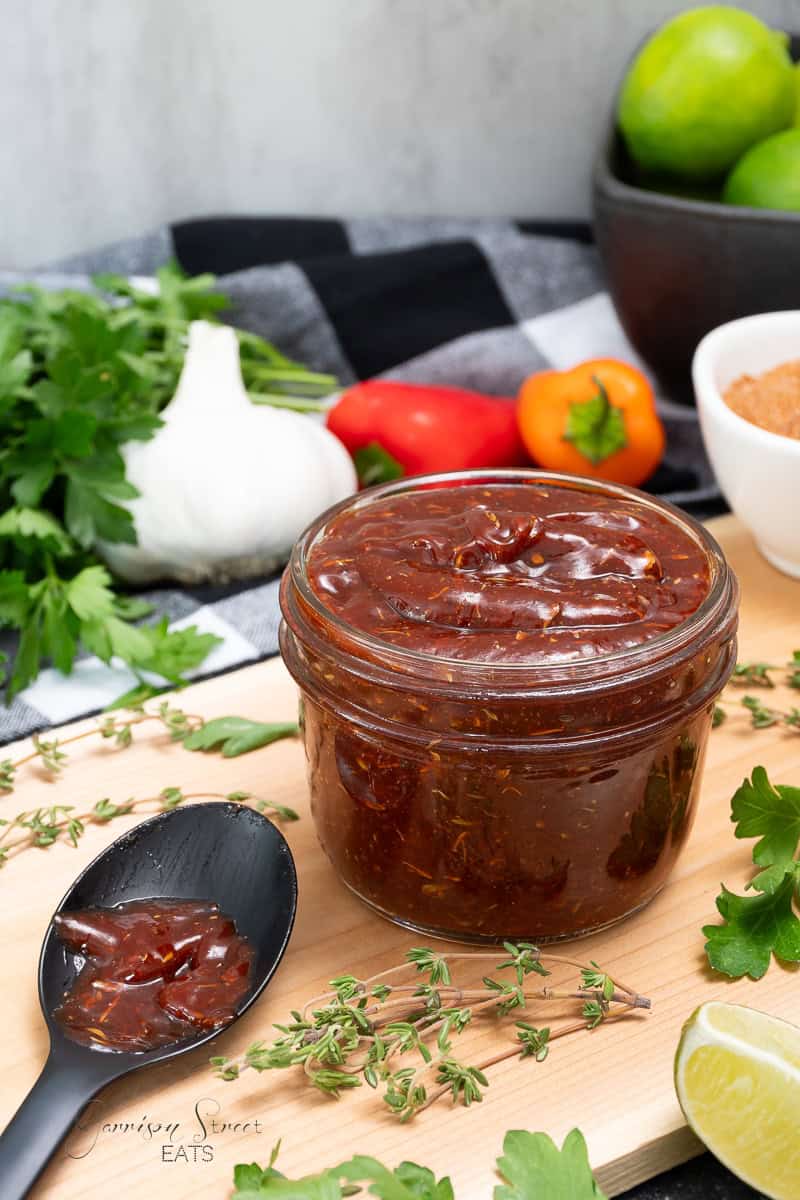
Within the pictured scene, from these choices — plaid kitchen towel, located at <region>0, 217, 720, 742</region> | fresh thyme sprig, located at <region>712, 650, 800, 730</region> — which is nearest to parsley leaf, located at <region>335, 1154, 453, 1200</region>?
fresh thyme sprig, located at <region>712, 650, 800, 730</region>

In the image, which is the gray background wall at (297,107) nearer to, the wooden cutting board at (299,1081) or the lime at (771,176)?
the lime at (771,176)

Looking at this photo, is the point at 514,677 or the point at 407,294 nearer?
the point at 514,677

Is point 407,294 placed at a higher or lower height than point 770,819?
lower

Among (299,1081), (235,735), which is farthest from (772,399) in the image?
(299,1081)

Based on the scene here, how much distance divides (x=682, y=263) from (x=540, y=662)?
1.66 metres

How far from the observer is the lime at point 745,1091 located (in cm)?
122

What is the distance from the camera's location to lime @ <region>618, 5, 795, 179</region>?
287 cm

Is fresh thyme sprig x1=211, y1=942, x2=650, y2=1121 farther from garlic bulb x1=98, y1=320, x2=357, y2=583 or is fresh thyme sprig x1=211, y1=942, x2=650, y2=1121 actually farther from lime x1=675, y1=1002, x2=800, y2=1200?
garlic bulb x1=98, y1=320, x2=357, y2=583

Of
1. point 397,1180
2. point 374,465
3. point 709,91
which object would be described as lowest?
point 374,465

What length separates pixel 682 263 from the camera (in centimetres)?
279

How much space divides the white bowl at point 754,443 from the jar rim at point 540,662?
1.62 feet

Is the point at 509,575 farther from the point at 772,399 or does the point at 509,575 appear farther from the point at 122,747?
the point at 772,399

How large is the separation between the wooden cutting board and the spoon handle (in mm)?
52

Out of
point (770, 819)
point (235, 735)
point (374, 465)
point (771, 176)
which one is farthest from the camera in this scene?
point (374, 465)
